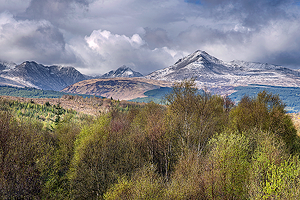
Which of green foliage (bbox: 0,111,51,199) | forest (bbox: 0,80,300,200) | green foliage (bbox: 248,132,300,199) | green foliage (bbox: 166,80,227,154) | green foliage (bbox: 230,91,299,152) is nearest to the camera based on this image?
green foliage (bbox: 248,132,300,199)

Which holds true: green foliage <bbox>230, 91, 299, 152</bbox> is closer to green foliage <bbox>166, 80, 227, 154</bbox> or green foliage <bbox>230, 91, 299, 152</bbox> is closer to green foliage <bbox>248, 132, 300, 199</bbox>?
green foliage <bbox>166, 80, 227, 154</bbox>

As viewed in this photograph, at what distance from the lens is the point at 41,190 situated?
1092 inches

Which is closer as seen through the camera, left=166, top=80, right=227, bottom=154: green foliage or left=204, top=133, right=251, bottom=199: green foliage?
left=204, top=133, right=251, bottom=199: green foliage

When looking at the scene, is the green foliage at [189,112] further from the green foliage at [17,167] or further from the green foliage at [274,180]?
the green foliage at [17,167]

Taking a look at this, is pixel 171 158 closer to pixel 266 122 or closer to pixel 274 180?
pixel 274 180

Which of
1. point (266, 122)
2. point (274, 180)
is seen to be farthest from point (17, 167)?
point (266, 122)

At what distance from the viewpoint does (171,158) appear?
128 ft

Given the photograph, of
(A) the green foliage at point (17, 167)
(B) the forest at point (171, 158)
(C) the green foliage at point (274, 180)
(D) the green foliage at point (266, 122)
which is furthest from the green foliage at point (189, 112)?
(A) the green foliage at point (17, 167)

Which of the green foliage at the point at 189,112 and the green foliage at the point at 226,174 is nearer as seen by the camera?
Answer: the green foliage at the point at 226,174

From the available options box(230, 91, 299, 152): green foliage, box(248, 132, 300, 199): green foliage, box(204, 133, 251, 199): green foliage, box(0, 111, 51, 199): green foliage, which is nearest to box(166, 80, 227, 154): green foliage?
box(230, 91, 299, 152): green foliage

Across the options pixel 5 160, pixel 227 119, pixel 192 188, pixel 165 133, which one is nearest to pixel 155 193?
pixel 192 188

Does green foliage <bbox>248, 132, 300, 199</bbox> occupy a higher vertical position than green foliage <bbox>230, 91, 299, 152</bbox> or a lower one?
lower

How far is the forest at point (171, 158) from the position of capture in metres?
22.2

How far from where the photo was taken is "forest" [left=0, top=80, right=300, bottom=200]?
72.9 feet
